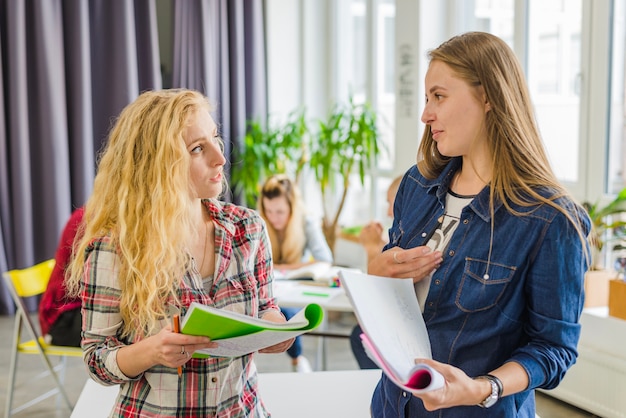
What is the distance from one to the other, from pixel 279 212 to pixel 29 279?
1.45m

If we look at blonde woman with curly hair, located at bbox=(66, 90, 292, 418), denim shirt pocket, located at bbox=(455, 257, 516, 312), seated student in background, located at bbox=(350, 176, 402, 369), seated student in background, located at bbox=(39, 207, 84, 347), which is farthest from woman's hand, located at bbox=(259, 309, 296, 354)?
seated student in background, located at bbox=(39, 207, 84, 347)

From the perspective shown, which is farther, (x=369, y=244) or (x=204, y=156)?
(x=369, y=244)

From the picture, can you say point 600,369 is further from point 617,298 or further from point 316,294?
point 316,294

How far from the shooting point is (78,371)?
14.7 ft

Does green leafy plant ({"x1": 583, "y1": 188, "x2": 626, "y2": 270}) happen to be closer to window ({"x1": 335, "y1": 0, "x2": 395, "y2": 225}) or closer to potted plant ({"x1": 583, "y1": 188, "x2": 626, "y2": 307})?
potted plant ({"x1": 583, "y1": 188, "x2": 626, "y2": 307})

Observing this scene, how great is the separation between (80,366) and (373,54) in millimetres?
3183

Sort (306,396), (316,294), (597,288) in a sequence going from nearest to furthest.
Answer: (306,396), (316,294), (597,288)

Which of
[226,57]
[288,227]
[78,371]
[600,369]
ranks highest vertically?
[226,57]

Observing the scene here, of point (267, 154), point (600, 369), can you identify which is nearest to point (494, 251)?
point (600, 369)

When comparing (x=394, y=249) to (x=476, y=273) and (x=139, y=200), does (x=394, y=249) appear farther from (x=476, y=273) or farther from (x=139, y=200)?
(x=139, y=200)

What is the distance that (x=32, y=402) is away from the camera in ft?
12.8

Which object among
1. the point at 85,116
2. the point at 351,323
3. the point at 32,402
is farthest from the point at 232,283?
the point at 85,116

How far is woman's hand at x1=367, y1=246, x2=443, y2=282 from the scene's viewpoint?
4.76 feet

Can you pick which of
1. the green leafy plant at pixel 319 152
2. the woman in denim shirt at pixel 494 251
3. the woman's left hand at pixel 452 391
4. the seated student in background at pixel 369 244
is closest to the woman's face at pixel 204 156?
the woman in denim shirt at pixel 494 251
